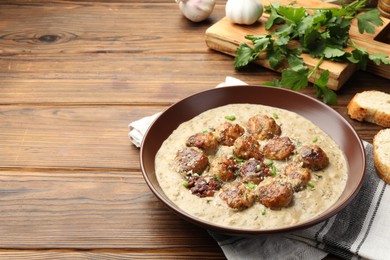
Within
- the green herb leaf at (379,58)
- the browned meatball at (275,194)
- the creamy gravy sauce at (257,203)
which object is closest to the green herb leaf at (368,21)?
the green herb leaf at (379,58)

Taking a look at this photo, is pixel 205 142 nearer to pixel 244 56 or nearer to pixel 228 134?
pixel 228 134

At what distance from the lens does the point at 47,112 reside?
2904 millimetres

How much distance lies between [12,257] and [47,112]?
994mm

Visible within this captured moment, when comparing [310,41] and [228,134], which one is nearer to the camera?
[228,134]

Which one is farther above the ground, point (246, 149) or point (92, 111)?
point (246, 149)

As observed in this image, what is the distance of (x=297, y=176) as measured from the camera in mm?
2100

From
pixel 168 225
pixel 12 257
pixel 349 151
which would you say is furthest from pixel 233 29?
pixel 12 257

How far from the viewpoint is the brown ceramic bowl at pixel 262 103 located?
2.07m

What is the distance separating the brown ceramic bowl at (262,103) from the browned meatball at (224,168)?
0.73 ft

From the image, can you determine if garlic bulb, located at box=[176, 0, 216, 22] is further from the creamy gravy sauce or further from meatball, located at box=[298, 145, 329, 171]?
meatball, located at box=[298, 145, 329, 171]

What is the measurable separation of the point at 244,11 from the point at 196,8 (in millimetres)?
384

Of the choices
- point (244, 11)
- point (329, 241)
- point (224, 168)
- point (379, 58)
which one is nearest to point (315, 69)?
point (379, 58)

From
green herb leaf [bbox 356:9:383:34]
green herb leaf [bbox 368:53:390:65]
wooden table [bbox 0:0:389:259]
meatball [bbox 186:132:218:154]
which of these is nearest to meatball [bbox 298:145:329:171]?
meatball [bbox 186:132:218:154]

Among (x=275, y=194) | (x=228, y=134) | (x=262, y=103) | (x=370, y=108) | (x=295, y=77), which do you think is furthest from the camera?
(x=295, y=77)
